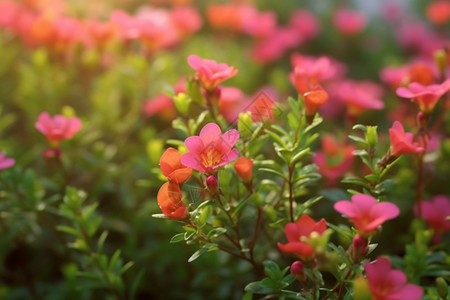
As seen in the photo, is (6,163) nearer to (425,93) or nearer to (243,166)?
(243,166)

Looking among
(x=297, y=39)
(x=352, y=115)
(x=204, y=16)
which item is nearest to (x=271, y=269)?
(x=352, y=115)

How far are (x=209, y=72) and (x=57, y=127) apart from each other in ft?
1.58

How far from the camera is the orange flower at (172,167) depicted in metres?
0.99

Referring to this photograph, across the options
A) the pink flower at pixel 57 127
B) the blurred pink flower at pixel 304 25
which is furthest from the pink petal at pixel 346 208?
the blurred pink flower at pixel 304 25

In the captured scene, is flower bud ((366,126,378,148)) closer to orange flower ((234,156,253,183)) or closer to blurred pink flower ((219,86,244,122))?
orange flower ((234,156,253,183))

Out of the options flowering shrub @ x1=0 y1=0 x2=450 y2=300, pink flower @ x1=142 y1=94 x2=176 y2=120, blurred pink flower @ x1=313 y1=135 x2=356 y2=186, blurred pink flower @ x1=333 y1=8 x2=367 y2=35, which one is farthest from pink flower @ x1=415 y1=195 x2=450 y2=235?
blurred pink flower @ x1=333 y1=8 x2=367 y2=35

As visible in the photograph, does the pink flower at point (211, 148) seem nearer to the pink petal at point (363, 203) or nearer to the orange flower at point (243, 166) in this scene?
the orange flower at point (243, 166)

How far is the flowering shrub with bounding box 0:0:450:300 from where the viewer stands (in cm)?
103

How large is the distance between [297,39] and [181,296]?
5.40 feet

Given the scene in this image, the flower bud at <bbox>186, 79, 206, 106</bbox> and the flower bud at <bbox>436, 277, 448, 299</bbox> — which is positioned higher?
the flower bud at <bbox>186, 79, 206, 106</bbox>

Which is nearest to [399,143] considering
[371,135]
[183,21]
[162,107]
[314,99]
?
[371,135]

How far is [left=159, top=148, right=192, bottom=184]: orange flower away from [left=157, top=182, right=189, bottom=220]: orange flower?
0.02 metres

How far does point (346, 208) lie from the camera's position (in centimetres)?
92

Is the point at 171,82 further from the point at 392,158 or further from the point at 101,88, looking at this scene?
the point at 392,158
